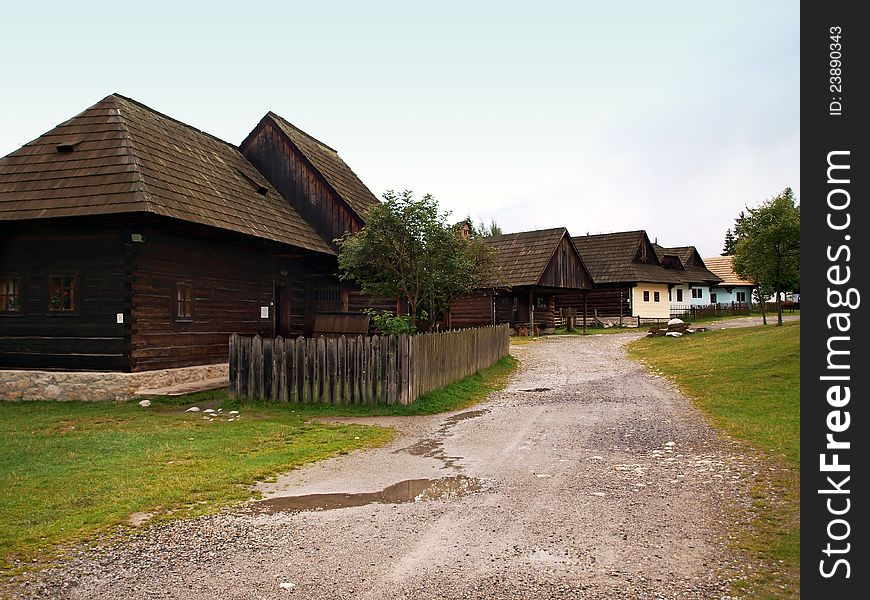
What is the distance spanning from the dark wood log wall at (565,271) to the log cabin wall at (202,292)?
61.3 ft

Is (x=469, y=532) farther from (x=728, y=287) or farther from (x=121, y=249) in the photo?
(x=728, y=287)

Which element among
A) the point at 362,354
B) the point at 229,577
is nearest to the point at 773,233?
the point at 362,354

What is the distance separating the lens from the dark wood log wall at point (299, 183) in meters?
23.0

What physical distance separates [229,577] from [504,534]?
2.24 meters

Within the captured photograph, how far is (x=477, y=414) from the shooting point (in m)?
12.8

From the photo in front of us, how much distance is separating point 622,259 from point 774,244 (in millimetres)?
15307

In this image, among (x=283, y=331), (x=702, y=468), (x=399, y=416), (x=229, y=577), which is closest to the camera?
(x=229, y=577)

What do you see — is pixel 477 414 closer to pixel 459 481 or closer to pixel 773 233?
pixel 459 481

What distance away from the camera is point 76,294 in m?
15.6

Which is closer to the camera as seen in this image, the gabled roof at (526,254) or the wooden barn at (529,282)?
the gabled roof at (526,254)

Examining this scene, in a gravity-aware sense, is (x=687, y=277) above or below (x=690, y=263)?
below

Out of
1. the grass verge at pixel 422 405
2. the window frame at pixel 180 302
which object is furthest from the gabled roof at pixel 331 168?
the grass verge at pixel 422 405

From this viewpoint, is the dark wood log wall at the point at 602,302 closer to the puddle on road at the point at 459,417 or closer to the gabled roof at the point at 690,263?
the gabled roof at the point at 690,263

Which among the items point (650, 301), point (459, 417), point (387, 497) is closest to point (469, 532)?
point (387, 497)
